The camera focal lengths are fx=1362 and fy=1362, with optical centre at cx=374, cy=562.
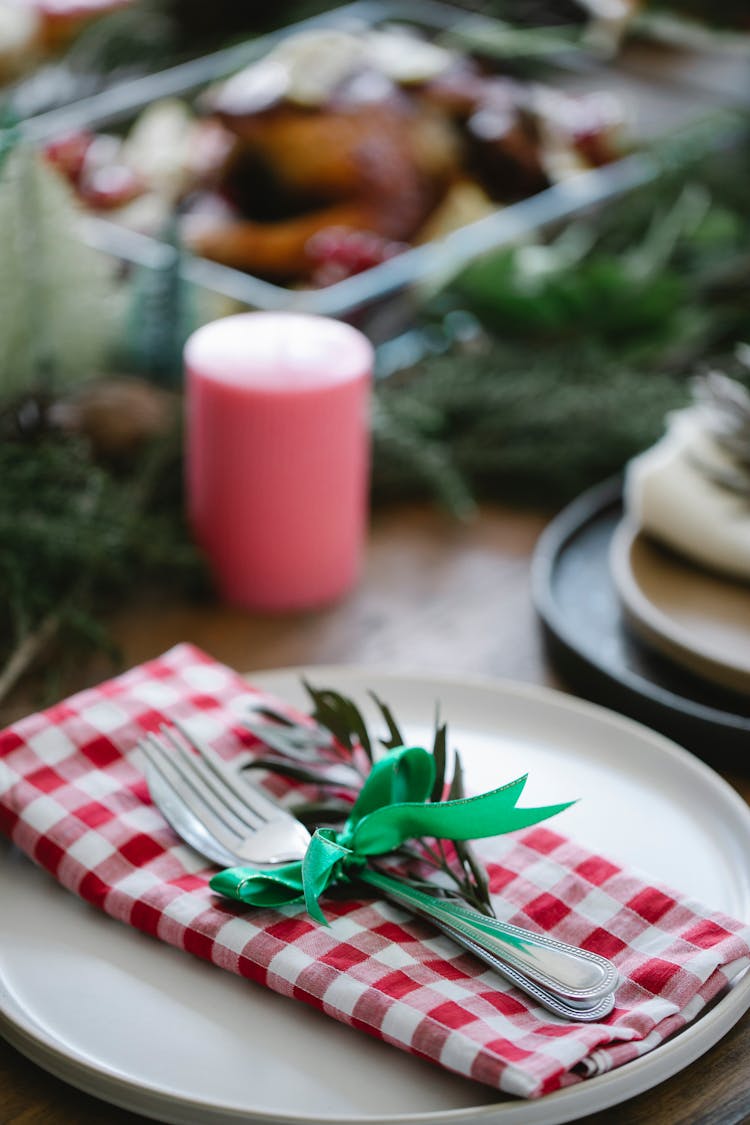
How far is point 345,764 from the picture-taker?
513 mm

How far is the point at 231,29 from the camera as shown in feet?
4.81

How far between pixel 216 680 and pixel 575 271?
0.48 m

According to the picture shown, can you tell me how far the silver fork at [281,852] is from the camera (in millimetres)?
401

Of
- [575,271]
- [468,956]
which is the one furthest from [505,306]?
[468,956]

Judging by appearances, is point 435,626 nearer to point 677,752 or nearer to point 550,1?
point 677,752

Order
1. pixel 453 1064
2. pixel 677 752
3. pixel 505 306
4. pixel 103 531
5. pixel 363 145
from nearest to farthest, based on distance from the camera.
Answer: pixel 453 1064 → pixel 677 752 → pixel 103 531 → pixel 505 306 → pixel 363 145

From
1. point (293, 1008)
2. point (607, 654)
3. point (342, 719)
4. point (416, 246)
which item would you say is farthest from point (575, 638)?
point (416, 246)

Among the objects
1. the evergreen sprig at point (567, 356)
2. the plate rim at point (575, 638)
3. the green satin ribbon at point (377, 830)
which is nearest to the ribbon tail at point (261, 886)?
the green satin ribbon at point (377, 830)

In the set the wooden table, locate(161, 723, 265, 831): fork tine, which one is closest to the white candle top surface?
the wooden table

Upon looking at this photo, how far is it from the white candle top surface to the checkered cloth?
0.22 m

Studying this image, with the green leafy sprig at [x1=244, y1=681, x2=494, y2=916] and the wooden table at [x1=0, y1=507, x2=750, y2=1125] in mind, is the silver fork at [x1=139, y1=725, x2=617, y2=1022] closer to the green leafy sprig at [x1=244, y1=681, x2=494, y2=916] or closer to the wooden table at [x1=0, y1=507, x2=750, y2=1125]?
the green leafy sprig at [x1=244, y1=681, x2=494, y2=916]

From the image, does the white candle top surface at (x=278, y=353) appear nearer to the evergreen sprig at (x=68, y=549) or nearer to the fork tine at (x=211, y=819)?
the evergreen sprig at (x=68, y=549)

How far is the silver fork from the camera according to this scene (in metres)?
0.40

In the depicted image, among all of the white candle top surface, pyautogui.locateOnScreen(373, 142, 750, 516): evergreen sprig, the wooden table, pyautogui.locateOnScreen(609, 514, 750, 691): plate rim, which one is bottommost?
the wooden table
